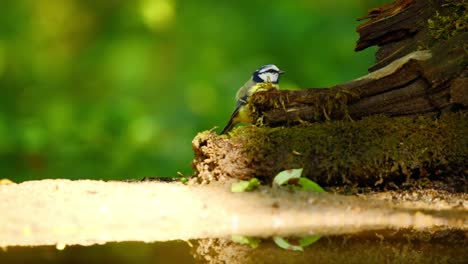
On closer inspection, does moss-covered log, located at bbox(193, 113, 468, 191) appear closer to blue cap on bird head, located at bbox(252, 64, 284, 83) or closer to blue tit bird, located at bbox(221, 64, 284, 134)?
blue tit bird, located at bbox(221, 64, 284, 134)

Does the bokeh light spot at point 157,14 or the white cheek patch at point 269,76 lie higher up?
the bokeh light spot at point 157,14

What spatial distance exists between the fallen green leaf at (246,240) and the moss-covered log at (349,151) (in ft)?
2.62

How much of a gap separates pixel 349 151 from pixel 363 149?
0.23ft

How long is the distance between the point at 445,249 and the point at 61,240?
1246 mm

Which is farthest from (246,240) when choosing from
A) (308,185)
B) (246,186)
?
(308,185)

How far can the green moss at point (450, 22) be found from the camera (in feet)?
11.5

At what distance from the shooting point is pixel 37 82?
541 centimetres

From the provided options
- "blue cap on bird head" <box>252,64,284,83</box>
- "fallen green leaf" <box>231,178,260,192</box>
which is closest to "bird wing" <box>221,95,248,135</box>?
"blue cap on bird head" <box>252,64,284,83</box>

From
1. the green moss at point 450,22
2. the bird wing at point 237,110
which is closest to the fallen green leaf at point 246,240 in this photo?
the green moss at point 450,22

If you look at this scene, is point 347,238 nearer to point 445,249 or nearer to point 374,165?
point 445,249

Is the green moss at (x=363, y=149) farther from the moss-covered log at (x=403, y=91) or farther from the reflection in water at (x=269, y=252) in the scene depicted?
the reflection in water at (x=269, y=252)

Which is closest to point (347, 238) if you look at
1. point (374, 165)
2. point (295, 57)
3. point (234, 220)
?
point (234, 220)

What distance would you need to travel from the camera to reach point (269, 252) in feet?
6.76

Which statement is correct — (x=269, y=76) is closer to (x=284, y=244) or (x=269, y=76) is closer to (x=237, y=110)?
(x=237, y=110)
